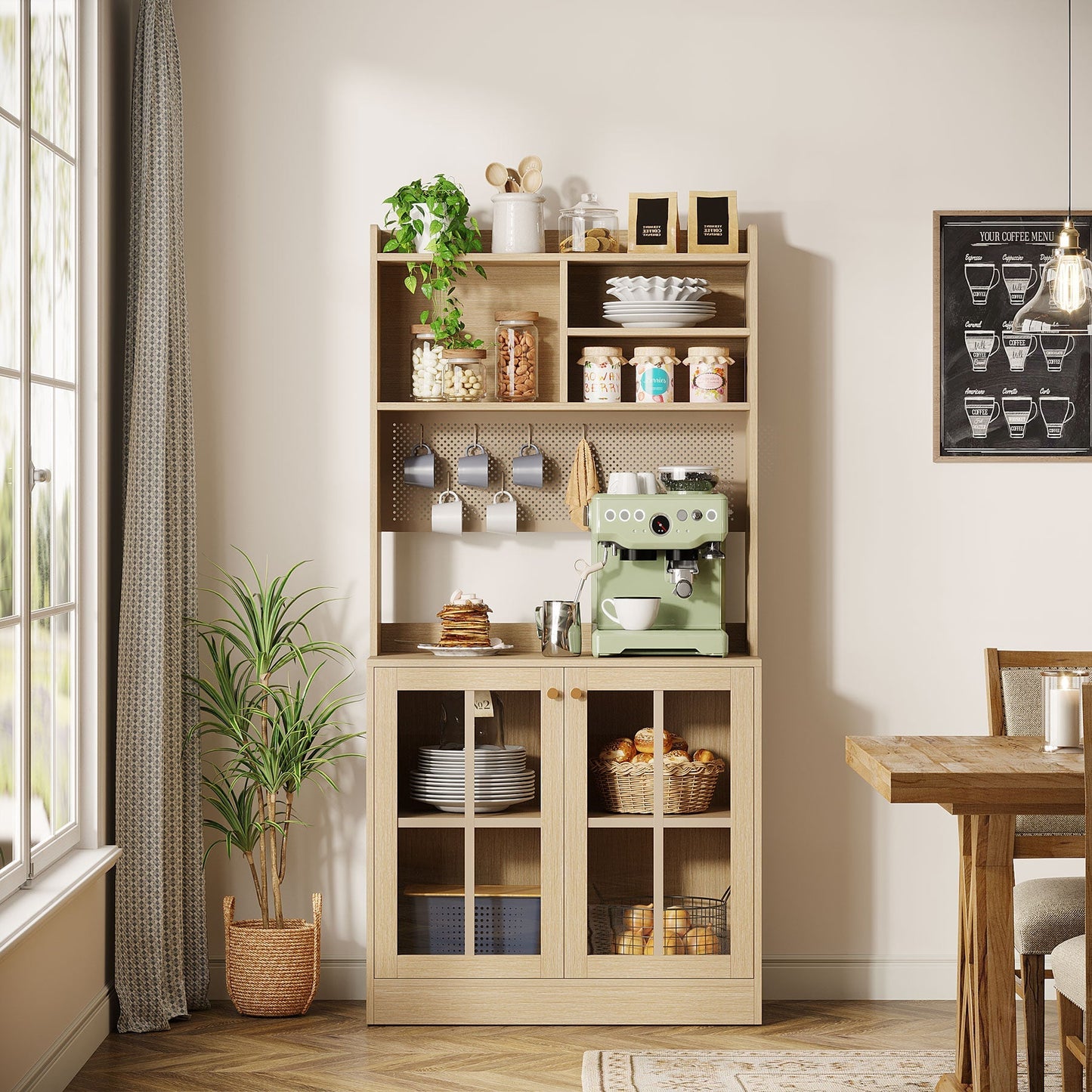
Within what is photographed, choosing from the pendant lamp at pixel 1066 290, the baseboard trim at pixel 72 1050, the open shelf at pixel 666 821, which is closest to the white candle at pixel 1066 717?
the pendant lamp at pixel 1066 290

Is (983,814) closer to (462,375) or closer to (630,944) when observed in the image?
(630,944)

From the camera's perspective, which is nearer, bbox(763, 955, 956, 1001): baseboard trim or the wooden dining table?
the wooden dining table

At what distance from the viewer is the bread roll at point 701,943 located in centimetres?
324

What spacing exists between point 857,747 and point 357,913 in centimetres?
177

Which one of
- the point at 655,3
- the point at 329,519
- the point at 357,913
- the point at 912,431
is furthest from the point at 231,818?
the point at 655,3

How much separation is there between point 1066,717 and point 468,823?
157 cm

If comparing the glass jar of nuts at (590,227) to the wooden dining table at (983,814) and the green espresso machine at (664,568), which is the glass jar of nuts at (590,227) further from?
the wooden dining table at (983,814)

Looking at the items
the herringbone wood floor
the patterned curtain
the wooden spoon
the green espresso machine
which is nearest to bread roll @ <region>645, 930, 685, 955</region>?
the herringbone wood floor

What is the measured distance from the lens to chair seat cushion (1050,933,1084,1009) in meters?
2.26

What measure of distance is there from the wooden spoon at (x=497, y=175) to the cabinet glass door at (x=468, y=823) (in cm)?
140

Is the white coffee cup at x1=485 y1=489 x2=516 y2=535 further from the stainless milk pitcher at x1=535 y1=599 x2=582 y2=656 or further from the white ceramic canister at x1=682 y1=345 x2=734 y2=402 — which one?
the white ceramic canister at x1=682 y1=345 x2=734 y2=402

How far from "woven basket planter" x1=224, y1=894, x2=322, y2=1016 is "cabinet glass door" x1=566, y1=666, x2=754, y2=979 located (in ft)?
2.40

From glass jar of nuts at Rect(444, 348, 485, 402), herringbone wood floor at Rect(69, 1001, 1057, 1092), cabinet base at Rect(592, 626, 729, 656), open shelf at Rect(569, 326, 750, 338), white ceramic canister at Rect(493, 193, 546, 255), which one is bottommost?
herringbone wood floor at Rect(69, 1001, 1057, 1092)

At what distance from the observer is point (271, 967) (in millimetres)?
3289
